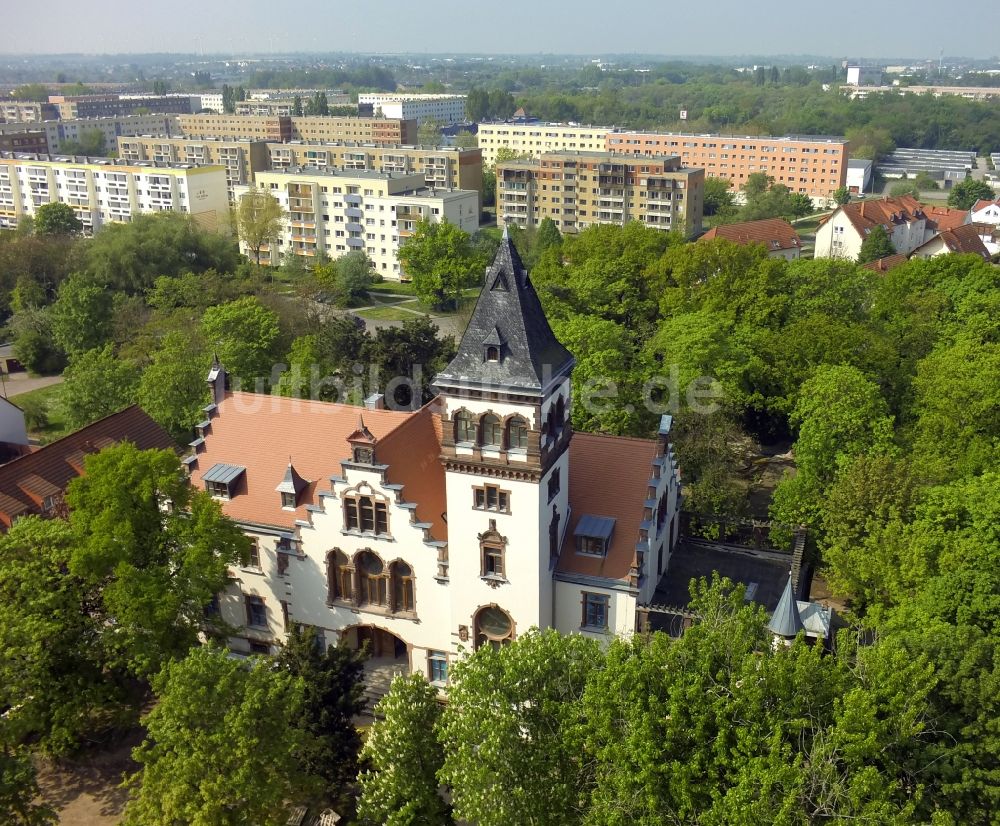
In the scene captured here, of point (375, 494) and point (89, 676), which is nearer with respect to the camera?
point (89, 676)

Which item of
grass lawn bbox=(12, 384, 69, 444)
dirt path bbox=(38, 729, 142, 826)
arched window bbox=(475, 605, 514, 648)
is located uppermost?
arched window bbox=(475, 605, 514, 648)

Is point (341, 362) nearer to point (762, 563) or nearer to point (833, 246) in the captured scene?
point (762, 563)

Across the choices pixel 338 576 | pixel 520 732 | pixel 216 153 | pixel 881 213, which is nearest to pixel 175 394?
pixel 338 576

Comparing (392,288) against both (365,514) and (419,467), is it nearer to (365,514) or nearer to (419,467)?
(419,467)

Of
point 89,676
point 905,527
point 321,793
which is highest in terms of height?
point 905,527

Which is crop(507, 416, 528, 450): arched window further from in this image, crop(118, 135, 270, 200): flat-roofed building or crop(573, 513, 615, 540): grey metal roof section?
crop(118, 135, 270, 200): flat-roofed building

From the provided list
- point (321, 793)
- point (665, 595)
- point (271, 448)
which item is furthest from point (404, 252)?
point (321, 793)

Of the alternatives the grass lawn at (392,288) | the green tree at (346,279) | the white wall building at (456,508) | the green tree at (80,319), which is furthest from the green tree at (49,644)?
the grass lawn at (392,288)

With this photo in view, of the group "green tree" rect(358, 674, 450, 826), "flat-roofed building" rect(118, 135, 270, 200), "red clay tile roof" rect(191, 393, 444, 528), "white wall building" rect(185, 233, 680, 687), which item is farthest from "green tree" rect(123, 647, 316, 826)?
"flat-roofed building" rect(118, 135, 270, 200)
